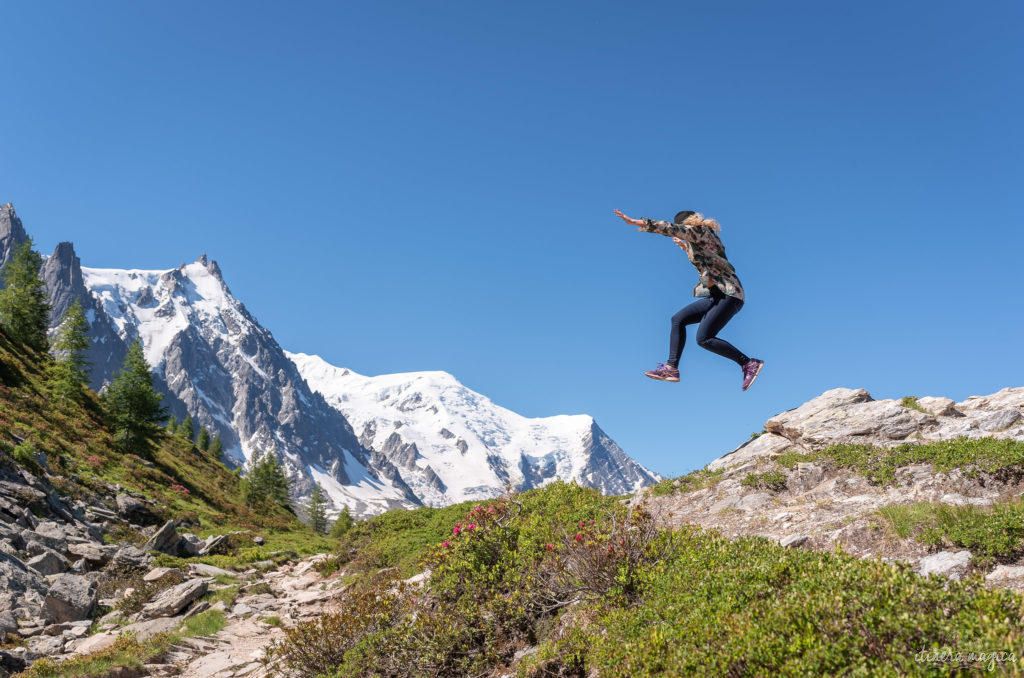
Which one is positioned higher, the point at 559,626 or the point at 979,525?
the point at 979,525

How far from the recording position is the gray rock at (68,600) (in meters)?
12.1

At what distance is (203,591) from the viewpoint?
1482 cm

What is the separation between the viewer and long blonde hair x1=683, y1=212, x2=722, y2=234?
9000 mm

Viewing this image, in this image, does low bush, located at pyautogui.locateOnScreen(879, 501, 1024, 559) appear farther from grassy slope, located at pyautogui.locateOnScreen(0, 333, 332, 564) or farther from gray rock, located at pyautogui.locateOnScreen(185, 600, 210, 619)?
grassy slope, located at pyautogui.locateOnScreen(0, 333, 332, 564)

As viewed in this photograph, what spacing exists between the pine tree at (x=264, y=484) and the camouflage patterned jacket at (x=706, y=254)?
47.5 meters

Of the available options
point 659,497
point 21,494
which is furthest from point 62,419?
point 659,497

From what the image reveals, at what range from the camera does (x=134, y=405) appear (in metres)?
40.1

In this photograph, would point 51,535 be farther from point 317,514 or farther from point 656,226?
point 317,514

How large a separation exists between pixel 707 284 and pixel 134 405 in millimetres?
44446

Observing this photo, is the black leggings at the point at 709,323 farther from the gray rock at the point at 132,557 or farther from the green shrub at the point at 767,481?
Answer: the gray rock at the point at 132,557

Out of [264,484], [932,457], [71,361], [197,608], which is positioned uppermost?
[71,361]

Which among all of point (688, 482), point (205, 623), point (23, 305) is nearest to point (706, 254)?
point (688, 482)

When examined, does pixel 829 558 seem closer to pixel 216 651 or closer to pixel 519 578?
pixel 519 578

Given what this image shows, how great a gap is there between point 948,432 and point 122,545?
24.6 m
